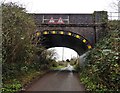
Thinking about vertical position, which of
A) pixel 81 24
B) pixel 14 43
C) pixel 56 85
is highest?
pixel 81 24

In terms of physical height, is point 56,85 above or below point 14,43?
below

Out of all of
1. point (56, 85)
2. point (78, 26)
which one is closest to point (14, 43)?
point (56, 85)

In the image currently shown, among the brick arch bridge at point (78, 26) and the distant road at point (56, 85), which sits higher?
the brick arch bridge at point (78, 26)

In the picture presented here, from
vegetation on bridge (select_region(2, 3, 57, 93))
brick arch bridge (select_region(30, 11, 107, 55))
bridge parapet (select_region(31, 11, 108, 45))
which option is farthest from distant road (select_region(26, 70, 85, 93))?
bridge parapet (select_region(31, 11, 108, 45))

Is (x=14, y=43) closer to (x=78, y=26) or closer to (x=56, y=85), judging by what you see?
(x=56, y=85)

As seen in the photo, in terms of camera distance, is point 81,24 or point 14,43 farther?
point 81,24

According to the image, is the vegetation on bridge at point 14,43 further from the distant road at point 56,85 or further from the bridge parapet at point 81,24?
the bridge parapet at point 81,24

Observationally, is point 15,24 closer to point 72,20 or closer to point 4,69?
point 4,69

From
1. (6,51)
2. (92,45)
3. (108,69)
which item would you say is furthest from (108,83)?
(92,45)

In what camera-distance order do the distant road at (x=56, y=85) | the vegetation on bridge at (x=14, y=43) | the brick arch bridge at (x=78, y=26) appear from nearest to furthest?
the distant road at (x=56, y=85) < the vegetation on bridge at (x=14, y=43) < the brick arch bridge at (x=78, y=26)

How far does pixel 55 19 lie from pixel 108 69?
446 inches

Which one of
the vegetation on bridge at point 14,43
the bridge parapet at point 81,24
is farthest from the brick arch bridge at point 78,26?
the vegetation on bridge at point 14,43

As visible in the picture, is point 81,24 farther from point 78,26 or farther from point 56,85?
point 56,85

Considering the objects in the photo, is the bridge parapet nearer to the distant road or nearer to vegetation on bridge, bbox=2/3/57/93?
vegetation on bridge, bbox=2/3/57/93
